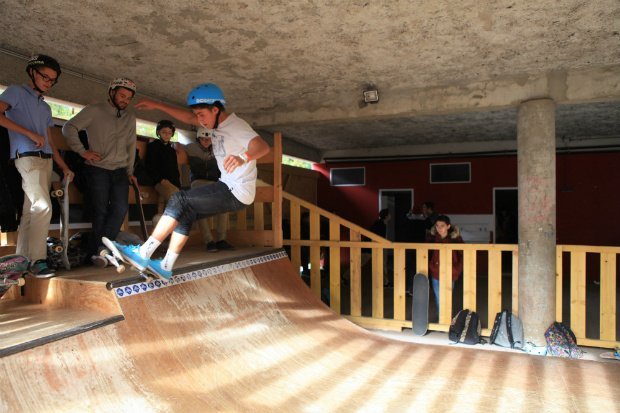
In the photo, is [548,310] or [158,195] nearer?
[158,195]

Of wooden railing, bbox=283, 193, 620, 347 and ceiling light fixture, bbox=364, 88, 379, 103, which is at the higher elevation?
ceiling light fixture, bbox=364, 88, 379, 103

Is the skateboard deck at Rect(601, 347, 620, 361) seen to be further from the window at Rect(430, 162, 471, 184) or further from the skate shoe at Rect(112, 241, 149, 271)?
the window at Rect(430, 162, 471, 184)

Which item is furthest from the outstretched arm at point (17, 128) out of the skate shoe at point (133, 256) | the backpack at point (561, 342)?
the backpack at point (561, 342)

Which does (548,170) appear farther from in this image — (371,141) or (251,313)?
(371,141)

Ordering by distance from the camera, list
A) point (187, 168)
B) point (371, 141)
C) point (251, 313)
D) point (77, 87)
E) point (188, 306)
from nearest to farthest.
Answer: point (188, 306)
point (251, 313)
point (77, 87)
point (187, 168)
point (371, 141)

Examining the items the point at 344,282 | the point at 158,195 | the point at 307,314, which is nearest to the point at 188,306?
the point at 307,314

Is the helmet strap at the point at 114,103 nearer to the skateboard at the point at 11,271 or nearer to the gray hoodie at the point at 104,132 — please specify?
the gray hoodie at the point at 104,132

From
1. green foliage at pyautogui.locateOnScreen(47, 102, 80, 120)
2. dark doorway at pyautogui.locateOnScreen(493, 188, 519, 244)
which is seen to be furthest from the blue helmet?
dark doorway at pyautogui.locateOnScreen(493, 188, 519, 244)

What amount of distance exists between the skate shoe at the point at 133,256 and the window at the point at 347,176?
10.5 m

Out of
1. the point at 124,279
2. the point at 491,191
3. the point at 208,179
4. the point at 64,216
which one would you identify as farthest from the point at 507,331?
the point at 491,191

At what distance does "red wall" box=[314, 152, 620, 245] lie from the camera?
34.1ft

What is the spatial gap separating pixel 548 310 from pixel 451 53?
3.47 meters

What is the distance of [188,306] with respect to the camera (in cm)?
324

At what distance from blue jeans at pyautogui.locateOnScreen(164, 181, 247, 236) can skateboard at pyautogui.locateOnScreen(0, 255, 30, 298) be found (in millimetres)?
1024
